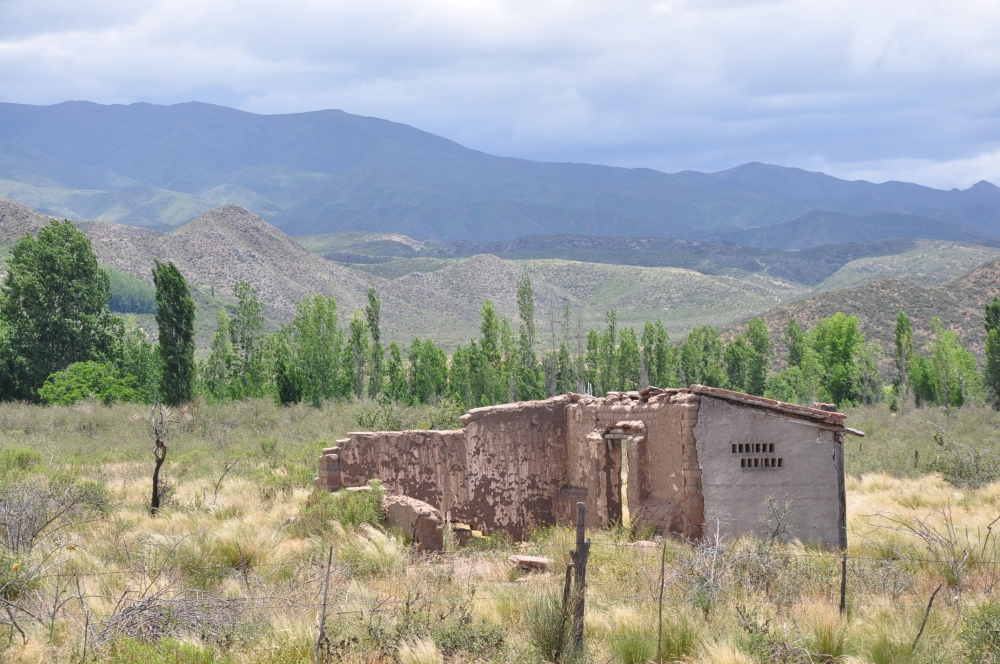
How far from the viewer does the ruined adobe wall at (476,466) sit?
16500 mm

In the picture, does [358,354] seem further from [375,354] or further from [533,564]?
[533,564]

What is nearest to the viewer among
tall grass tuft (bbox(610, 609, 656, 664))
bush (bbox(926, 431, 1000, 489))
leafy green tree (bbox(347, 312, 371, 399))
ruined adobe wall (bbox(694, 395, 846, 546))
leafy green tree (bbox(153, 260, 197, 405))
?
tall grass tuft (bbox(610, 609, 656, 664))

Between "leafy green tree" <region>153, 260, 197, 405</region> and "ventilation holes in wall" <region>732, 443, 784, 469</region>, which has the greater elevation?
"leafy green tree" <region>153, 260, 197, 405</region>

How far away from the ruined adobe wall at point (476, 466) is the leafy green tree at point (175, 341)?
24.0 meters

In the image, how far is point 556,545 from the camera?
14.1 metres

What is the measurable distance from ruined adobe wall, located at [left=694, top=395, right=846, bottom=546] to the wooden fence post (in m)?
5.79

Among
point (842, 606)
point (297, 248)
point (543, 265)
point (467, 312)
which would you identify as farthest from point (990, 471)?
point (543, 265)

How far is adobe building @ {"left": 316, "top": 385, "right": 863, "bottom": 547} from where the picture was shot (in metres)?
14.0

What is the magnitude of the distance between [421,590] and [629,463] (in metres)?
4.77

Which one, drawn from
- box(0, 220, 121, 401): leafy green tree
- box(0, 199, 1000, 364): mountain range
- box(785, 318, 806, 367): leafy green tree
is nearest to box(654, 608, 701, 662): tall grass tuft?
box(0, 220, 121, 401): leafy green tree

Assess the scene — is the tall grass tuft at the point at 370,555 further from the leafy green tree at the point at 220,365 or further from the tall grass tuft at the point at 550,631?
the leafy green tree at the point at 220,365

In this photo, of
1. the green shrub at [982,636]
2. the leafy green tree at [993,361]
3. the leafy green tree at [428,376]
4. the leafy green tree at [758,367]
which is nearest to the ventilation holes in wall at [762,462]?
the green shrub at [982,636]

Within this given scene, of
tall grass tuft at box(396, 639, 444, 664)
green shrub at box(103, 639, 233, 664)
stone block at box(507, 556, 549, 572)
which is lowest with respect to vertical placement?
stone block at box(507, 556, 549, 572)

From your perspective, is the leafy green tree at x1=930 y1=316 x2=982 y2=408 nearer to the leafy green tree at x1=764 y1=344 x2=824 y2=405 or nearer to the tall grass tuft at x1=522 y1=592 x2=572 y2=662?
the leafy green tree at x1=764 y1=344 x2=824 y2=405
